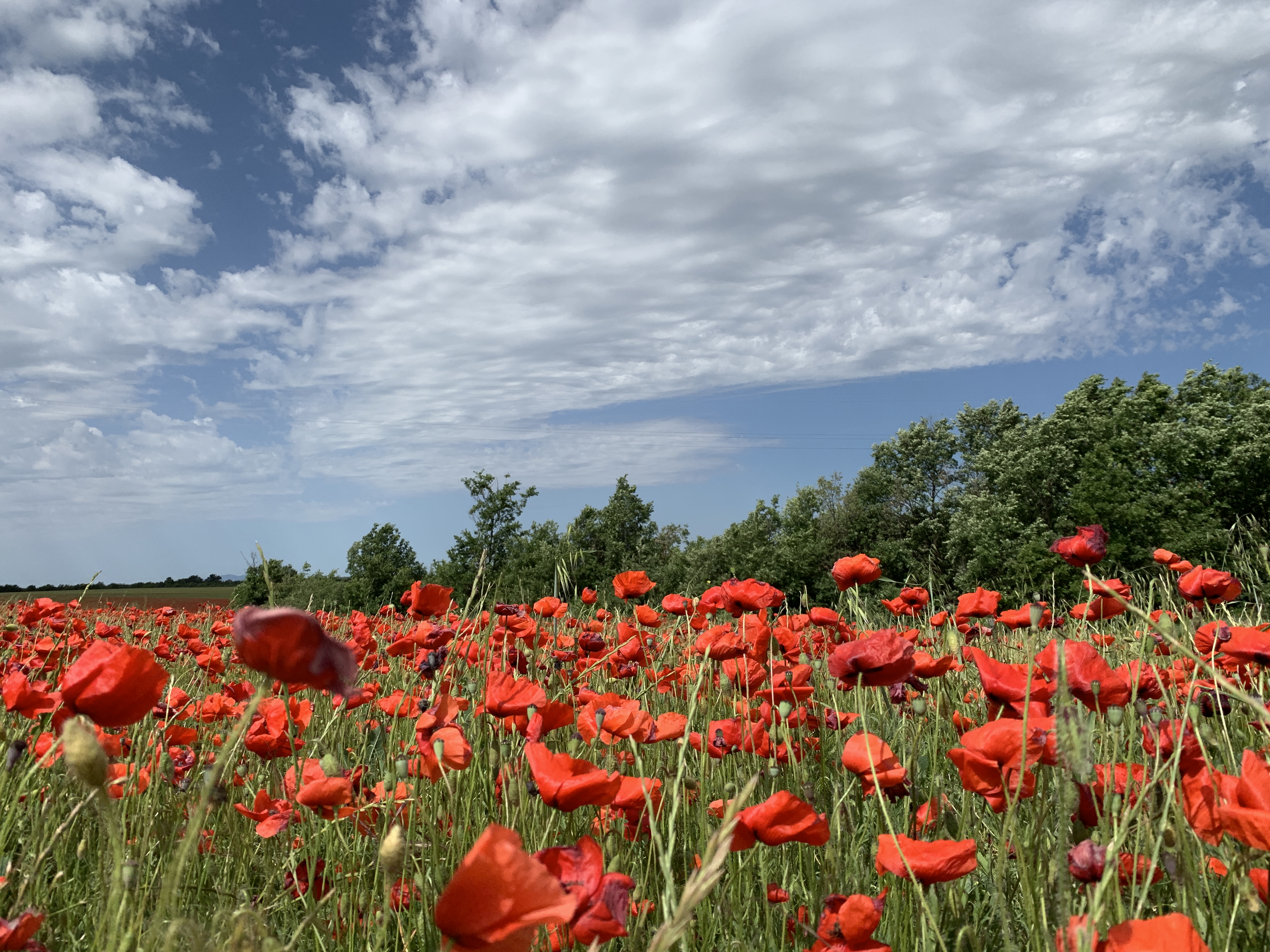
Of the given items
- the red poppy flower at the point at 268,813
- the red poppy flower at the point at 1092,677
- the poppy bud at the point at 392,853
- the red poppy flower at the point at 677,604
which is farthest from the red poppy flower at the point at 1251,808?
the red poppy flower at the point at 677,604

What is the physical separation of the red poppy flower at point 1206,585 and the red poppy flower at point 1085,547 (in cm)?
26

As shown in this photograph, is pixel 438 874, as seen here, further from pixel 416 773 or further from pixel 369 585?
pixel 369 585

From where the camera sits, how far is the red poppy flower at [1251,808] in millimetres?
930

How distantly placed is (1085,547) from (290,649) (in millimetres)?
2456

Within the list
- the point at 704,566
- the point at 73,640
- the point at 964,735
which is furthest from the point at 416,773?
the point at 704,566

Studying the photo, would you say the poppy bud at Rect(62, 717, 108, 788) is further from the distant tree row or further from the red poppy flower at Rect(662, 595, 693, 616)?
the distant tree row

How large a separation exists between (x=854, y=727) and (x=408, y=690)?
1622mm

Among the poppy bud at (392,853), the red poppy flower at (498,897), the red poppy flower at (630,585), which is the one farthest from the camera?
the red poppy flower at (630,585)

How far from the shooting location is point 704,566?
32.6 meters

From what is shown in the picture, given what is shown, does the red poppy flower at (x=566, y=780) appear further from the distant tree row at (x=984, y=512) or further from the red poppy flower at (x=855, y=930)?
the distant tree row at (x=984, y=512)

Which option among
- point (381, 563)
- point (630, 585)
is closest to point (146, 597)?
point (630, 585)

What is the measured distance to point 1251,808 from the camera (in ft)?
3.32

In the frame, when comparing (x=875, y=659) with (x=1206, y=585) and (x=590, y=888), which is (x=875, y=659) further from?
(x=1206, y=585)

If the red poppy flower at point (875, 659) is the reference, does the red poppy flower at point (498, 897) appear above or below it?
above
